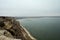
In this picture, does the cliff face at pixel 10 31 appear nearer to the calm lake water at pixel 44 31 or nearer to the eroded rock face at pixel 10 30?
the eroded rock face at pixel 10 30

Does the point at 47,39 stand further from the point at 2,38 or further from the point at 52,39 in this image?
the point at 2,38

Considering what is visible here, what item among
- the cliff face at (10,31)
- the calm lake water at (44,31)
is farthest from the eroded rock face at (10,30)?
the calm lake water at (44,31)

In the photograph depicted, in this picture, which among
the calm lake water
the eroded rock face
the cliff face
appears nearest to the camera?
the cliff face

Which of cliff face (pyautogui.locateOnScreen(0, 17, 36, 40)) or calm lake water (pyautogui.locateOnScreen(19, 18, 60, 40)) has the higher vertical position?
cliff face (pyautogui.locateOnScreen(0, 17, 36, 40))

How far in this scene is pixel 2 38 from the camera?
25.1ft

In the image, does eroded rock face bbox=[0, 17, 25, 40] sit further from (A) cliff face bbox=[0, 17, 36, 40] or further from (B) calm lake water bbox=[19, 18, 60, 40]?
(B) calm lake water bbox=[19, 18, 60, 40]

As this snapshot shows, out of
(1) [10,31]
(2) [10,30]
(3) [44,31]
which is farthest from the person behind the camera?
(3) [44,31]

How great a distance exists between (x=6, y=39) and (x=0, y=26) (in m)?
4.74

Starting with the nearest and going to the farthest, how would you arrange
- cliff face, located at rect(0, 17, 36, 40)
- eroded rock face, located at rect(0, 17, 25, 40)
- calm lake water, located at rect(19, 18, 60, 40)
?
cliff face, located at rect(0, 17, 36, 40)
eroded rock face, located at rect(0, 17, 25, 40)
calm lake water, located at rect(19, 18, 60, 40)

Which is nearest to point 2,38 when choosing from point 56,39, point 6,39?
point 6,39

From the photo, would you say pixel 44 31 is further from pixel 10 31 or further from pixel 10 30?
pixel 10 31

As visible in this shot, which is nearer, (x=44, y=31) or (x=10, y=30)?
(x=10, y=30)

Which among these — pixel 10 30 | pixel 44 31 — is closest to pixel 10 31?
pixel 10 30

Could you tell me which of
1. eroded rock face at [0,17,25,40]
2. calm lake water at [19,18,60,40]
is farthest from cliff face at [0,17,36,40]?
calm lake water at [19,18,60,40]
